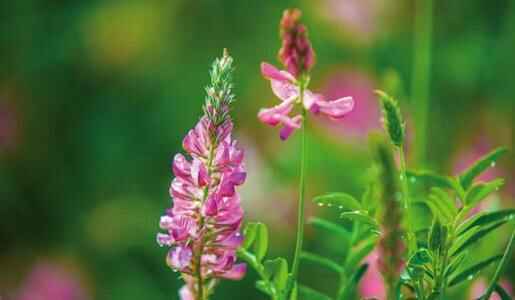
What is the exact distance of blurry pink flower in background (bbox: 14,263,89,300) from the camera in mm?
1585

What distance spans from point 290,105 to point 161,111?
1.48 m

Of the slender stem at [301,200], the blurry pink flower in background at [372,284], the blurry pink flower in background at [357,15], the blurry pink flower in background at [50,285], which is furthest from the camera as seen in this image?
the blurry pink flower in background at [357,15]

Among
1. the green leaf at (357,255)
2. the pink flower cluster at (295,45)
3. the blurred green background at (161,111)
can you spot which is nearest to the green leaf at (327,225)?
the green leaf at (357,255)

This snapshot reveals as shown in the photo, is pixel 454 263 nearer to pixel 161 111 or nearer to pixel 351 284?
pixel 351 284

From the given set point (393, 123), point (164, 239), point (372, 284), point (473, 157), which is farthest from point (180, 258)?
point (473, 157)

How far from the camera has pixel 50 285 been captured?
1.60 m

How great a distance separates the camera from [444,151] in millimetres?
1661

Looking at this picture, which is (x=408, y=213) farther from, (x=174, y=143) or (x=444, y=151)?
(x=174, y=143)

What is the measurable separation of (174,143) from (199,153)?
1381 millimetres

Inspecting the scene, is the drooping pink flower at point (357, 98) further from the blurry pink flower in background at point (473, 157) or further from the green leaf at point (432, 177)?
the green leaf at point (432, 177)

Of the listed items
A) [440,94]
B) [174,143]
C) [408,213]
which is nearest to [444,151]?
[440,94]

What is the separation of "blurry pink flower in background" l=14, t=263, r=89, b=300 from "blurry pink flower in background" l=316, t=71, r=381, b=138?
1.57ft

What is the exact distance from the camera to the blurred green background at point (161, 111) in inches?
64.2

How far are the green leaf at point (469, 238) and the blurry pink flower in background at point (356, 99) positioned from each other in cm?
100
